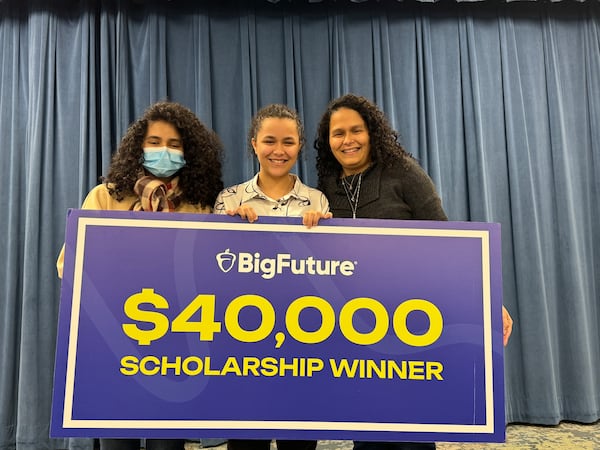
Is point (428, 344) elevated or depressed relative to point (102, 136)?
depressed

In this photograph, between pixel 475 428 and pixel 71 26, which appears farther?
pixel 71 26

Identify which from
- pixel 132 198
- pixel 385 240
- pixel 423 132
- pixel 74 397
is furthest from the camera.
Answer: pixel 423 132

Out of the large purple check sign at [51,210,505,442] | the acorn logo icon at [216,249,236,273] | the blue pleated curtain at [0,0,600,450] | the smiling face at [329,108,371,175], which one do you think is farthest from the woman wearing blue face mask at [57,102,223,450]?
the blue pleated curtain at [0,0,600,450]

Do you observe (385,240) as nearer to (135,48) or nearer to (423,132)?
(423,132)

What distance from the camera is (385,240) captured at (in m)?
1.28

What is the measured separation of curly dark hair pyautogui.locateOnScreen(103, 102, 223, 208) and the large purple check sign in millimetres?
297

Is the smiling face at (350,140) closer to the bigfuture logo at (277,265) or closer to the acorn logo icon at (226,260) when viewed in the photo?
the bigfuture logo at (277,265)

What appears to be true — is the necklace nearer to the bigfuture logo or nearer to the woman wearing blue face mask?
the bigfuture logo

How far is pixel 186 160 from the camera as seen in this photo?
1.59 m

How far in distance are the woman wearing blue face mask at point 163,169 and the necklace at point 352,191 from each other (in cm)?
50

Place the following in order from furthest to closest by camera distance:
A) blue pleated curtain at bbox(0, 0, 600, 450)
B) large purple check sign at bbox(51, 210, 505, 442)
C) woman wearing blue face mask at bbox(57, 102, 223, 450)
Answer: blue pleated curtain at bbox(0, 0, 600, 450)
woman wearing blue face mask at bbox(57, 102, 223, 450)
large purple check sign at bbox(51, 210, 505, 442)

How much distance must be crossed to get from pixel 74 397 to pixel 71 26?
2.62 m

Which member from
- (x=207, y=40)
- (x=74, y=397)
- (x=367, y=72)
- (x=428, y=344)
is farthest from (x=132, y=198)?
(x=367, y=72)

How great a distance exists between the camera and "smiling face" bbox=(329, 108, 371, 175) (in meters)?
1.54
